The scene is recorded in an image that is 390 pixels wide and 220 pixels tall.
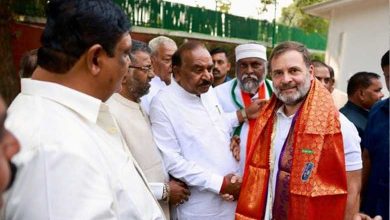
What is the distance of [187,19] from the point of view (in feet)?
34.2

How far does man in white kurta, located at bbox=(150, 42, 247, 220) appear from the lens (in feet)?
9.48

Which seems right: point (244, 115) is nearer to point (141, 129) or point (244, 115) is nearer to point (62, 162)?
point (141, 129)

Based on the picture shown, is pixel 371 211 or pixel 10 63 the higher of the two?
pixel 10 63

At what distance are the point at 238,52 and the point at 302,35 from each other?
1268 centimetres

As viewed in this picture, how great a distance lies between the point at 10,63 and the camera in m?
6.36

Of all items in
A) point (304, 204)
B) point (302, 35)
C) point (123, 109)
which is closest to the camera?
point (304, 204)

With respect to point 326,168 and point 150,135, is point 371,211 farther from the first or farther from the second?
point 150,135

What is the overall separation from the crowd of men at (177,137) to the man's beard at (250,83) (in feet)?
0.04

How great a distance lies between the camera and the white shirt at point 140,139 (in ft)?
8.73

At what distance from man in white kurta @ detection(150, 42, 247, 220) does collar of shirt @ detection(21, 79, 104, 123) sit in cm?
151

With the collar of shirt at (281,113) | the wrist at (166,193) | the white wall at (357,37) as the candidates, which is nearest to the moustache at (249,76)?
the collar of shirt at (281,113)

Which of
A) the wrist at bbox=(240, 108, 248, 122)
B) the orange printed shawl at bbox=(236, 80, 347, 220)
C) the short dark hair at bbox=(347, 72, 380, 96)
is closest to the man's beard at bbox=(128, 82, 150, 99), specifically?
the wrist at bbox=(240, 108, 248, 122)

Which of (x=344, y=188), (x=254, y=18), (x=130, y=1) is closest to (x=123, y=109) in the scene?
(x=344, y=188)

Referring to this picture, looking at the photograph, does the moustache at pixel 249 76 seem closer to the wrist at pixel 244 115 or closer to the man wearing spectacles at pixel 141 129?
the wrist at pixel 244 115
